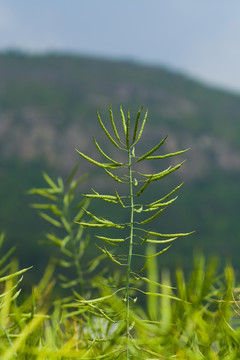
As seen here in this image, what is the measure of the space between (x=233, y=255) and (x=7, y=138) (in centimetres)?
2686

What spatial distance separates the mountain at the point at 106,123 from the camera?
1609 inches

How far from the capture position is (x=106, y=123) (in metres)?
52.0

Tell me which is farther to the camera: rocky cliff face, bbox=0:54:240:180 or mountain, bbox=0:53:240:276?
rocky cliff face, bbox=0:54:240:180

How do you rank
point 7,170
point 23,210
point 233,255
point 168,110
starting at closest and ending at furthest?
point 233,255 → point 23,210 → point 7,170 → point 168,110

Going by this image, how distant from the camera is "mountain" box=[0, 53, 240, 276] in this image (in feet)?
134

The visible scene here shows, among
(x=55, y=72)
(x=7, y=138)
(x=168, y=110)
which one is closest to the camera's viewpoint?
(x=7, y=138)

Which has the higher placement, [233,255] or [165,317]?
[165,317]

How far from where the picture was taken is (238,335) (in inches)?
23.3

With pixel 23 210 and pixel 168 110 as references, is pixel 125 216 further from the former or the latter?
pixel 168 110

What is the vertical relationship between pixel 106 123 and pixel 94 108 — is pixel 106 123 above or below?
below

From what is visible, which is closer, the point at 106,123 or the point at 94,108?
the point at 106,123

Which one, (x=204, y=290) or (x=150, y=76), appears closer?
(x=204, y=290)

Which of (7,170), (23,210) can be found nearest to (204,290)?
(23,210)

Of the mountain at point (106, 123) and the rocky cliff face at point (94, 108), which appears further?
the rocky cliff face at point (94, 108)
